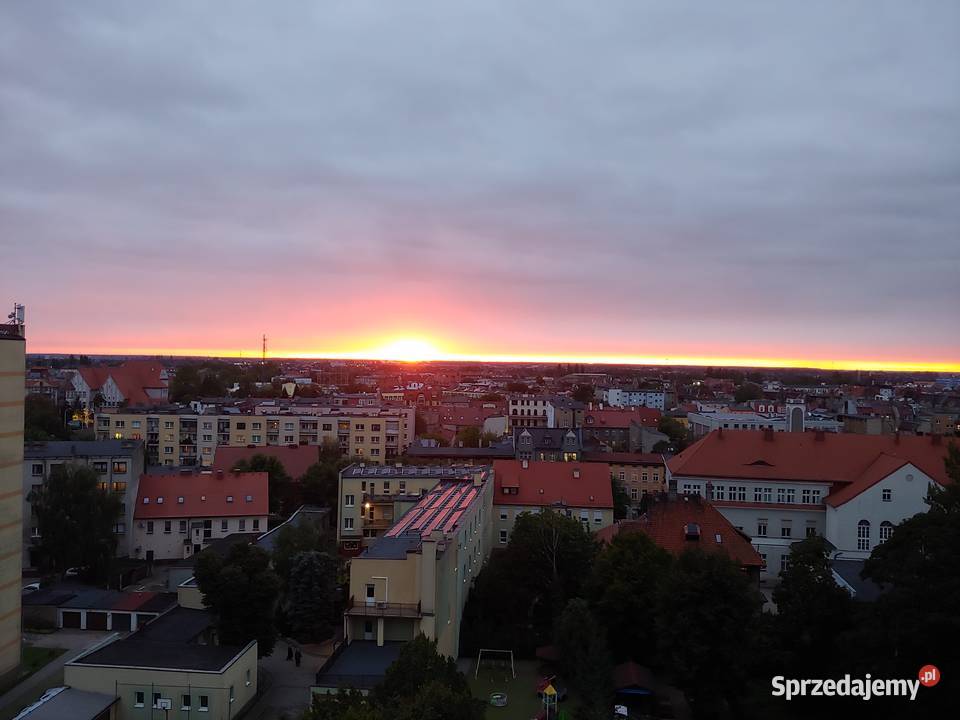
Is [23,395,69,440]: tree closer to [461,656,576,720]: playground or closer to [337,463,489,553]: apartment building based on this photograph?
[337,463,489,553]: apartment building

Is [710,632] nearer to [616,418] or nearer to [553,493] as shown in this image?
[553,493]

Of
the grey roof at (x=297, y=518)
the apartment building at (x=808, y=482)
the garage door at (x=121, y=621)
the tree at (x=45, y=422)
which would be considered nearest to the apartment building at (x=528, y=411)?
the tree at (x=45, y=422)

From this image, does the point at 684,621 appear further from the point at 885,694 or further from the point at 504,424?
the point at 504,424

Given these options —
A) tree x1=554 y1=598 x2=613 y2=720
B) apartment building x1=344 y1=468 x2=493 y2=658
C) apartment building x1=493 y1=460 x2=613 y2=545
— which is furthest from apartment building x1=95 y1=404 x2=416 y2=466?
tree x1=554 y1=598 x2=613 y2=720

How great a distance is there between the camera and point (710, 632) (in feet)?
77.6

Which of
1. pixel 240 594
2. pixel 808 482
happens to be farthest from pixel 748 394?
pixel 240 594

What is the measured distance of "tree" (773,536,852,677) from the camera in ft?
82.1

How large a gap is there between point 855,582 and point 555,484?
19.1 metres

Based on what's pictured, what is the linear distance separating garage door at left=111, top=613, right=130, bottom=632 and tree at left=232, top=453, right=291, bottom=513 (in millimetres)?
17798

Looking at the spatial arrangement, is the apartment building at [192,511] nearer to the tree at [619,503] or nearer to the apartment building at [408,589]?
the apartment building at [408,589]

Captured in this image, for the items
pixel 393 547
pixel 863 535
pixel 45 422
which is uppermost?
pixel 45 422

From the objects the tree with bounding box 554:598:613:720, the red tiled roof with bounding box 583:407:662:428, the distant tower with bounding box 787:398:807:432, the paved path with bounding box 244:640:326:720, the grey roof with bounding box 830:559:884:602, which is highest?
the distant tower with bounding box 787:398:807:432

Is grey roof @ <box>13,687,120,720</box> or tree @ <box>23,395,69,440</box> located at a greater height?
tree @ <box>23,395,69,440</box>

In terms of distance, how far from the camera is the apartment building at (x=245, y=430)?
71500mm
